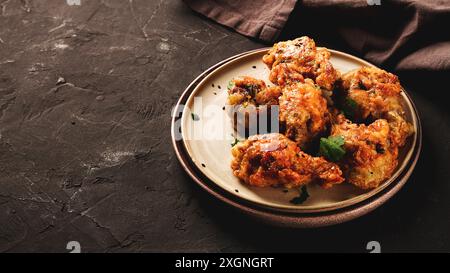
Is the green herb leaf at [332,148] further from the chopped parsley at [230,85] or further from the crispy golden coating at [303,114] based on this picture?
the chopped parsley at [230,85]

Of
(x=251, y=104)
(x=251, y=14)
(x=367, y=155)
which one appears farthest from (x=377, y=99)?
(x=251, y=14)

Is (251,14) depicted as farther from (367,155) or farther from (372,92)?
(367,155)

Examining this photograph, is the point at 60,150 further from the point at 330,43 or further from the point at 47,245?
the point at 330,43

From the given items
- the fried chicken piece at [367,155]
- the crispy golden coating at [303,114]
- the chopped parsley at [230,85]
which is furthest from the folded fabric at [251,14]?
the fried chicken piece at [367,155]

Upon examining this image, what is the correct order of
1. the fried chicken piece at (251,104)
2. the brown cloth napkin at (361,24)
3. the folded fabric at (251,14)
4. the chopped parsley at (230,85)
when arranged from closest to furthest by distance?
the fried chicken piece at (251,104)
the chopped parsley at (230,85)
the brown cloth napkin at (361,24)
the folded fabric at (251,14)

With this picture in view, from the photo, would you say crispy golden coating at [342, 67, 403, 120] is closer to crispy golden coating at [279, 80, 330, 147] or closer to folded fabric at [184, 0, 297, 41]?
crispy golden coating at [279, 80, 330, 147]
